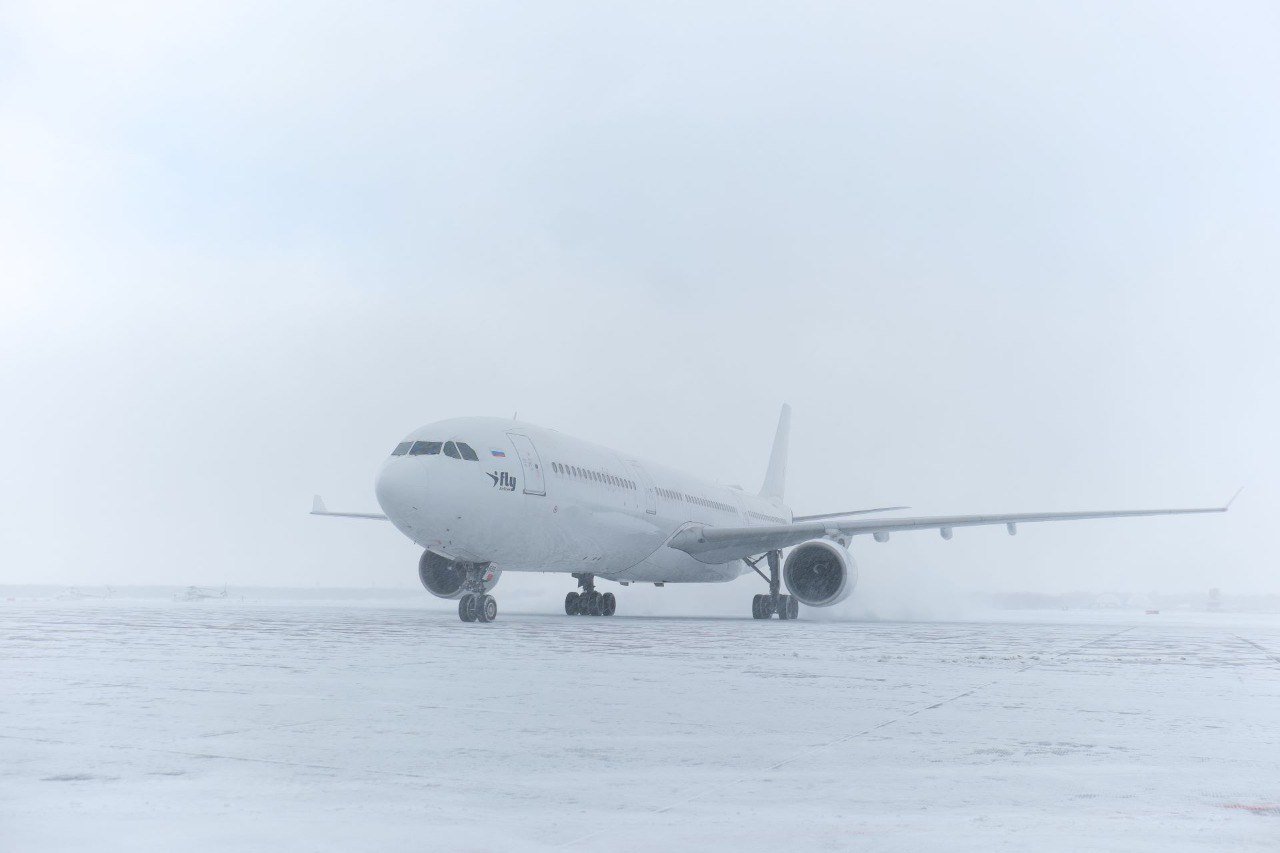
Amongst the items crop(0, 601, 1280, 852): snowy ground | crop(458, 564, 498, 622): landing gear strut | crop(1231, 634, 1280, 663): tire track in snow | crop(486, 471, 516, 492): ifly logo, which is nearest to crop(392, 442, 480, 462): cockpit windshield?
crop(486, 471, 516, 492): ifly logo

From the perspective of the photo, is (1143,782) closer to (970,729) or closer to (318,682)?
(970,729)

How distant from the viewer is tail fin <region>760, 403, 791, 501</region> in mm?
39312

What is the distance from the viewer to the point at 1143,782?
4629mm

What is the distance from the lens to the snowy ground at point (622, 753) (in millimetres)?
3713

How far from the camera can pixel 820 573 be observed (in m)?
24.8

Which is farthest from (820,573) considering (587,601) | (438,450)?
(438,450)

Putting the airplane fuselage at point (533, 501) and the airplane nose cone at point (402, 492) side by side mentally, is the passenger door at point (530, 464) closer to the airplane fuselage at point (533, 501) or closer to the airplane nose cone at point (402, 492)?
the airplane fuselage at point (533, 501)

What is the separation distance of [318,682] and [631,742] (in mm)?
3559

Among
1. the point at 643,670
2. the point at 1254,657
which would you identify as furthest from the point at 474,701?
the point at 1254,657

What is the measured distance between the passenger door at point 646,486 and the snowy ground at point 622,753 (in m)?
13.9

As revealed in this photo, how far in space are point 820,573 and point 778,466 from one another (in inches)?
592

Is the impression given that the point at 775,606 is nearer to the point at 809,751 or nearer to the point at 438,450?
the point at 438,450

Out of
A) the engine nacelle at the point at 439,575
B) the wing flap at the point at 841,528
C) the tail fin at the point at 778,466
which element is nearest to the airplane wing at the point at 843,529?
the wing flap at the point at 841,528

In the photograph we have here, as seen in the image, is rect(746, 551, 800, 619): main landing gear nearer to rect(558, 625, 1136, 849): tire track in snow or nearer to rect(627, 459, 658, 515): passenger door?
rect(627, 459, 658, 515): passenger door
